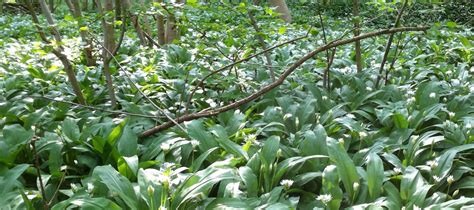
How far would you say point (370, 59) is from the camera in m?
5.40

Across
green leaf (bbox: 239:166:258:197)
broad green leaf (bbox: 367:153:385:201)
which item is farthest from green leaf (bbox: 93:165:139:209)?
broad green leaf (bbox: 367:153:385:201)

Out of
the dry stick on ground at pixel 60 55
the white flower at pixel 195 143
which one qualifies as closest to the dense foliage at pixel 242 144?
the white flower at pixel 195 143

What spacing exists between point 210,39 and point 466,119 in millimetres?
2571

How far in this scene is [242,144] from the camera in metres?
2.91

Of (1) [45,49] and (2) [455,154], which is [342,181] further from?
(1) [45,49]

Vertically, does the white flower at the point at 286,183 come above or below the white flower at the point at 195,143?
below

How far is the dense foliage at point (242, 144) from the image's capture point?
7.05 feet

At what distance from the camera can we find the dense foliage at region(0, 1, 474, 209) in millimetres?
2148

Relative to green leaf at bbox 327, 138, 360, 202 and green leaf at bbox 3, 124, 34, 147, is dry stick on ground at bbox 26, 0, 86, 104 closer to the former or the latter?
green leaf at bbox 3, 124, 34, 147

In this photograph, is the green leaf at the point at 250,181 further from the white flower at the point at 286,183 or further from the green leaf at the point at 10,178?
the green leaf at the point at 10,178

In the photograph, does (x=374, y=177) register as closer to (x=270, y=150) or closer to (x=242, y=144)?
(x=270, y=150)

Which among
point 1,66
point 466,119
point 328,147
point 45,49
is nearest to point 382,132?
point 466,119

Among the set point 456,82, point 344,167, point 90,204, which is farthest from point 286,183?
point 456,82

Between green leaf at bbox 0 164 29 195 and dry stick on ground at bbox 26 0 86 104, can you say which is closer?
green leaf at bbox 0 164 29 195
